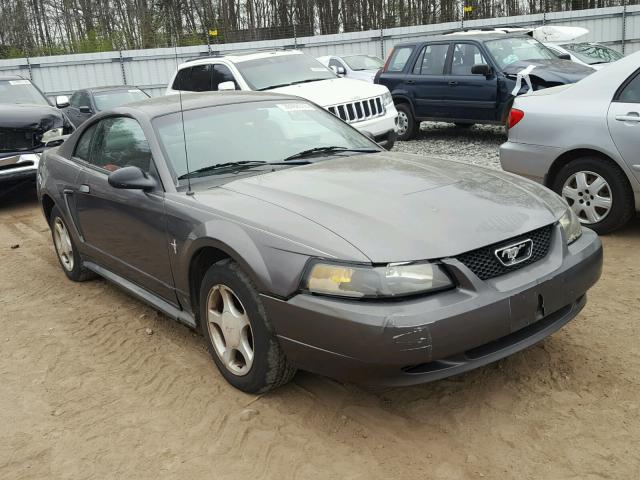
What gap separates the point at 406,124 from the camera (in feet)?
38.0

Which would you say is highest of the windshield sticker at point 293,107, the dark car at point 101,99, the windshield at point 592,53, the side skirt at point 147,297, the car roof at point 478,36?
the car roof at point 478,36

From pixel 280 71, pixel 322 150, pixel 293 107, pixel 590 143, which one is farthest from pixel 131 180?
pixel 280 71

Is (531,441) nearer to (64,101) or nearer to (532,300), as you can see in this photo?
(532,300)

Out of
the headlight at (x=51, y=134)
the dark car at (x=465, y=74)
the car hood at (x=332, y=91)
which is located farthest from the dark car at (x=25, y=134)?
the dark car at (x=465, y=74)

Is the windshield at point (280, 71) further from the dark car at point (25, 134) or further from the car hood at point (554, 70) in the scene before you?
the car hood at point (554, 70)

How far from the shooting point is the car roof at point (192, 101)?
13.5ft

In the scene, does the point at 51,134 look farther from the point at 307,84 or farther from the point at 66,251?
the point at 66,251

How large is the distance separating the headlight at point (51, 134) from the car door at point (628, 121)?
6.97 m

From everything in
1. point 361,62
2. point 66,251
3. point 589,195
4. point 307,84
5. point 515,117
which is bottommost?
point 66,251

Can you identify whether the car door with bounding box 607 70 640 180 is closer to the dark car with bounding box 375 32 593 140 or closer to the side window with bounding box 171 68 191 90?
the dark car with bounding box 375 32 593 140

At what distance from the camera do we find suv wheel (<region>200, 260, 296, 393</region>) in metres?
3.00

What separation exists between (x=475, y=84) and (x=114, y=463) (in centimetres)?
885

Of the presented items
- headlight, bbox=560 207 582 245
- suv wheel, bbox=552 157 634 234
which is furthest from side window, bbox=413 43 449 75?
headlight, bbox=560 207 582 245

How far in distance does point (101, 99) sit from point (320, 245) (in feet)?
40.8
